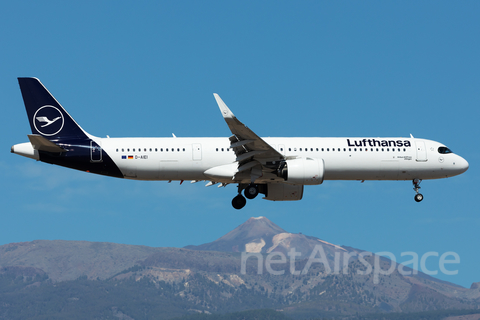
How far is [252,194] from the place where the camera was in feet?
149

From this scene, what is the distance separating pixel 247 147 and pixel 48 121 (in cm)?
1460

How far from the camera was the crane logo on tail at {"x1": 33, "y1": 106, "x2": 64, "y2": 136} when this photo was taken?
45531 mm

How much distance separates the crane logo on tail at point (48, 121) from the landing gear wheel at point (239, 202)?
1338cm

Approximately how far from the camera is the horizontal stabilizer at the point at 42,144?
41.9 m

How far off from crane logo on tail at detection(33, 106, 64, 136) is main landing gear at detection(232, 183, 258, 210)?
44.2 feet

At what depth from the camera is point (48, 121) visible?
45688mm

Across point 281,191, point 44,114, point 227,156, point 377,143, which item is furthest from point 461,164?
point 44,114

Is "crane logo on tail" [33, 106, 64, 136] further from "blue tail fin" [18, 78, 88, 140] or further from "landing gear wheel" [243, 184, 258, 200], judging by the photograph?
"landing gear wheel" [243, 184, 258, 200]

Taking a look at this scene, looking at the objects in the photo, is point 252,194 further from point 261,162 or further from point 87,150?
point 87,150

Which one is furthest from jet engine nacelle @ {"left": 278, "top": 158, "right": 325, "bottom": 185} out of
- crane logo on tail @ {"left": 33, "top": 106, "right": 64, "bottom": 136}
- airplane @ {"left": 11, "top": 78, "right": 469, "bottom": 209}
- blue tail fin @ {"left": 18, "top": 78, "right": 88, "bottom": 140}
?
crane logo on tail @ {"left": 33, "top": 106, "right": 64, "bottom": 136}

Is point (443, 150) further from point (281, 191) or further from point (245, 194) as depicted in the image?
point (245, 194)

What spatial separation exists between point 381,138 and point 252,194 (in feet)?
34.1

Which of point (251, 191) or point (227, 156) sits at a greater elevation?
point (227, 156)

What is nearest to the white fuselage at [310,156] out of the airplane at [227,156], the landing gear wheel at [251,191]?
the airplane at [227,156]
